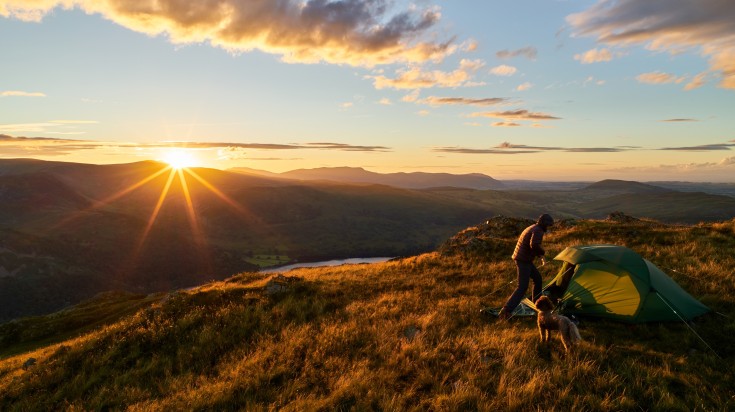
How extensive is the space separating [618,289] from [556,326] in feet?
13.2

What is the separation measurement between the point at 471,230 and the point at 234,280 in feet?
65.5

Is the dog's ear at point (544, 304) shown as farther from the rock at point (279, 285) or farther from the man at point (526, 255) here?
the rock at point (279, 285)

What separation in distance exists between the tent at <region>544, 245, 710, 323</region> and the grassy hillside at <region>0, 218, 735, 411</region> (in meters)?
0.43

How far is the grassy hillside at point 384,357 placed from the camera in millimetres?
7242

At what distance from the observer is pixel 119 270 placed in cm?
18788

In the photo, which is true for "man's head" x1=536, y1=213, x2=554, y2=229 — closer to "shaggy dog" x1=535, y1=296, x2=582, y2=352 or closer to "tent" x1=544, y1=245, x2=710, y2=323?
"tent" x1=544, y1=245, x2=710, y2=323

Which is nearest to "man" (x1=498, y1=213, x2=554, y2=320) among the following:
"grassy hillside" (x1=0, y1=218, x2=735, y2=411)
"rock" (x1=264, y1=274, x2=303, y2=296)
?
"grassy hillside" (x1=0, y1=218, x2=735, y2=411)

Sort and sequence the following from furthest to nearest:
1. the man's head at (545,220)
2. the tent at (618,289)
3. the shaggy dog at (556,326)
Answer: the man's head at (545,220) < the tent at (618,289) < the shaggy dog at (556,326)

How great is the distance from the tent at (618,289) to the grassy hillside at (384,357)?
43cm

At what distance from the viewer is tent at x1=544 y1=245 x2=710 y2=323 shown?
10.8 meters

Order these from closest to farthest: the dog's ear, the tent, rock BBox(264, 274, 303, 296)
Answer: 1. the dog's ear
2. the tent
3. rock BBox(264, 274, 303, 296)

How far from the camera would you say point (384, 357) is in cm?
920

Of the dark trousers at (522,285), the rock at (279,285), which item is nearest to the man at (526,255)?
the dark trousers at (522,285)

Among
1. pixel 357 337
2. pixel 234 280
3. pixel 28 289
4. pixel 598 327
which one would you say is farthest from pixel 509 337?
pixel 28 289
